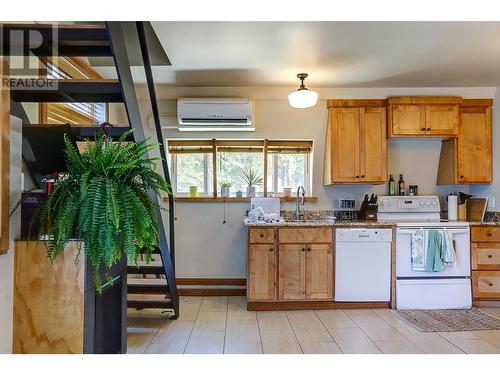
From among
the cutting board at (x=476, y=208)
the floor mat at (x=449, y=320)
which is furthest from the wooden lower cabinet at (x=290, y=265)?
the cutting board at (x=476, y=208)

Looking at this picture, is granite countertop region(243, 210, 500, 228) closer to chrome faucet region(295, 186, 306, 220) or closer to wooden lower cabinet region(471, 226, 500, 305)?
chrome faucet region(295, 186, 306, 220)

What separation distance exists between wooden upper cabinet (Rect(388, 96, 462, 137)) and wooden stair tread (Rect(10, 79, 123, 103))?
327 centimetres

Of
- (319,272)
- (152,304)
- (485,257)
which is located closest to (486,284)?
(485,257)

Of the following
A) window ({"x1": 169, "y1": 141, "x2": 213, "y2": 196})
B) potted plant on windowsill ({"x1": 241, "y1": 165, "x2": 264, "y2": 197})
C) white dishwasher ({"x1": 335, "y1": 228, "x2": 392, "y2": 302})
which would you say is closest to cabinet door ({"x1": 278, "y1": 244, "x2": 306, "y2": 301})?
white dishwasher ({"x1": 335, "y1": 228, "x2": 392, "y2": 302})

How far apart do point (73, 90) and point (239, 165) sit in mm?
2741

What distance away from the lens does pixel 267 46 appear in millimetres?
3223

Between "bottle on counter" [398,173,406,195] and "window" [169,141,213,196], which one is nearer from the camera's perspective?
"bottle on counter" [398,173,406,195]

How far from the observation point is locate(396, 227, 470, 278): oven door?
3951mm

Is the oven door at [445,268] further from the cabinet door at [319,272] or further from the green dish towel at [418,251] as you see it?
the cabinet door at [319,272]

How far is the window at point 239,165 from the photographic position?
4734 millimetres

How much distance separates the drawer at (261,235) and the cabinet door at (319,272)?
41 cm

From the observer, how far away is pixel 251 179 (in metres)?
4.71
